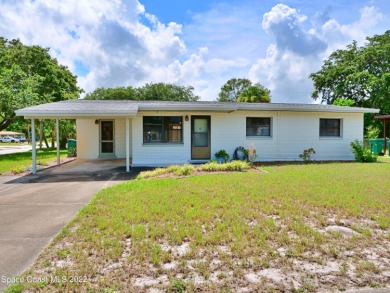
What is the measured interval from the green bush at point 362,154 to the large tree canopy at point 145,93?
3057cm

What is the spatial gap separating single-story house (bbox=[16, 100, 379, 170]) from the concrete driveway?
2.38 metres

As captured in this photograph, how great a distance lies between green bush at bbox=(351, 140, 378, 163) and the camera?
13242 mm

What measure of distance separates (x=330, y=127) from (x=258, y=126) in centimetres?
411

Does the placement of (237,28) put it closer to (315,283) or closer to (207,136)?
(207,136)

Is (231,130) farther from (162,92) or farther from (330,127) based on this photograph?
(162,92)

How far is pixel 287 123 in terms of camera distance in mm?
13742

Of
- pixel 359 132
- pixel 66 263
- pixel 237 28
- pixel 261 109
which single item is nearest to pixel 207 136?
pixel 261 109

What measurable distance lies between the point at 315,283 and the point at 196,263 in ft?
4.40

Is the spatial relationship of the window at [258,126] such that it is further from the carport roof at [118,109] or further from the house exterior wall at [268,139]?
the carport roof at [118,109]

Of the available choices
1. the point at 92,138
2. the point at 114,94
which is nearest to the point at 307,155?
the point at 92,138

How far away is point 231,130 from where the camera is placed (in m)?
13.3

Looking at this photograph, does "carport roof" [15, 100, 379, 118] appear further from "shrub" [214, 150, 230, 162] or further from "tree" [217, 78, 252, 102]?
"tree" [217, 78, 252, 102]

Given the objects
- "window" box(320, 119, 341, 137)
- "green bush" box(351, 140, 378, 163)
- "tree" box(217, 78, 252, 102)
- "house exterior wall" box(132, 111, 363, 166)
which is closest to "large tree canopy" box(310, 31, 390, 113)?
"house exterior wall" box(132, 111, 363, 166)

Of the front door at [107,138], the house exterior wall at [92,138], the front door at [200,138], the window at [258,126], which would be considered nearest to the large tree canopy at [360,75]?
the window at [258,126]
